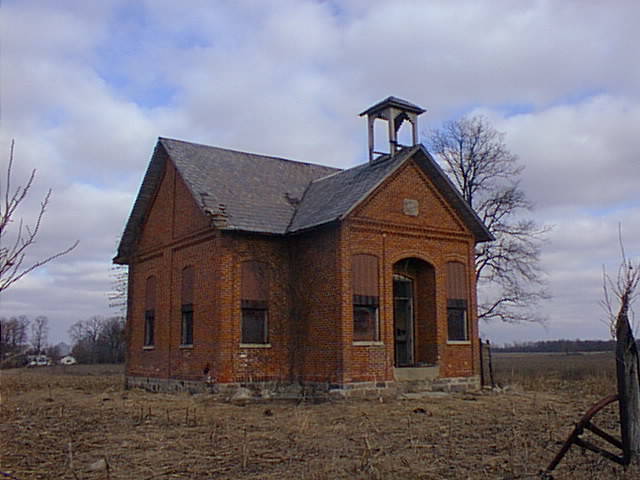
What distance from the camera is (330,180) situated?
25.2 meters

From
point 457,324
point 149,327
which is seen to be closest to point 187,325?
point 149,327

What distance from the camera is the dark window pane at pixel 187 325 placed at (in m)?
23.1

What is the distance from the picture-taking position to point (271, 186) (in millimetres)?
24797

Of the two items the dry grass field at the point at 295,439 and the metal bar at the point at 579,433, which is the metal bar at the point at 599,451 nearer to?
the metal bar at the point at 579,433

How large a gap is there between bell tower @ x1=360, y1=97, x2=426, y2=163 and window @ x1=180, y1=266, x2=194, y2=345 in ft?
24.5

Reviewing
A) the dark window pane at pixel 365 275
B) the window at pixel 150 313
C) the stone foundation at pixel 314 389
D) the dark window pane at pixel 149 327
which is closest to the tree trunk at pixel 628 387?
the stone foundation at pixel 314 389

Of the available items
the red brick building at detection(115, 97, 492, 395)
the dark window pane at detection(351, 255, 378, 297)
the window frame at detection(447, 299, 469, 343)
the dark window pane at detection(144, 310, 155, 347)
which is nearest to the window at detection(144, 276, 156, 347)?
the dark window pane at detection(144, 310, 155, 347)

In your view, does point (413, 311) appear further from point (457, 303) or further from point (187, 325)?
point (187, 325)

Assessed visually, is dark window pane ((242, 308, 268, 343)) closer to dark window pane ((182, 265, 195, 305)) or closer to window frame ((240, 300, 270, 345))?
window frame ((240, 300, 270, 345))

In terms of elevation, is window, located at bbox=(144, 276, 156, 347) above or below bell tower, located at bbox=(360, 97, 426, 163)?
below

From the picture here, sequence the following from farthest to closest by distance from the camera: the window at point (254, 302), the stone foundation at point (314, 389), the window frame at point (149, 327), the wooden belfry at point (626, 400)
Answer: the window frame at point (149, 327), the window at point (254, 302), the stone foundation at point (314, 389), the wooden belfry at point (626, 400)

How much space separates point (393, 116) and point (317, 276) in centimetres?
625

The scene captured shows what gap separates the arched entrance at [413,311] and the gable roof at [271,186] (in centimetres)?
271

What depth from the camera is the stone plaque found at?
2236 centimetres
